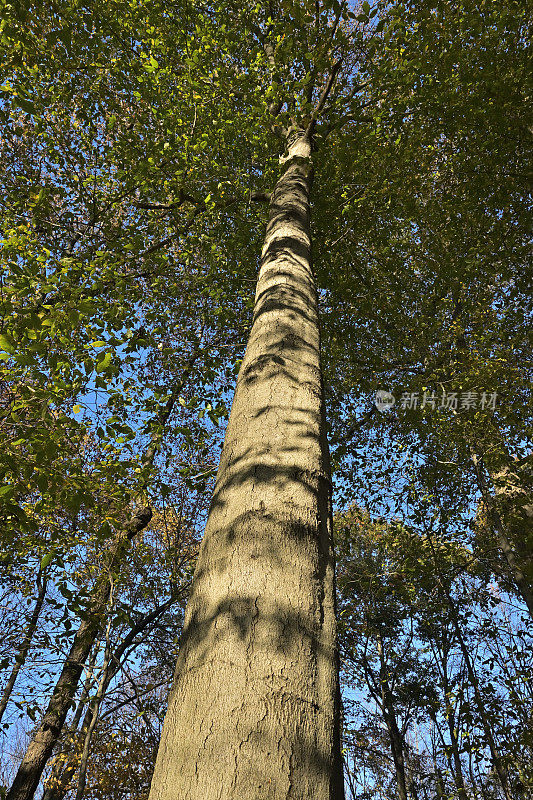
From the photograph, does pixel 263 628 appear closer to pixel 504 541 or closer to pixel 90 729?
pixel 90 729

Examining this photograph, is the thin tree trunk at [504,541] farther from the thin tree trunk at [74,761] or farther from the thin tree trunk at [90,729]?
the thin tree trunk at [90,729]

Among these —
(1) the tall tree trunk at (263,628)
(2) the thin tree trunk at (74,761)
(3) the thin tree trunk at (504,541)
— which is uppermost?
(3) the thin tree trunk at (504,541)

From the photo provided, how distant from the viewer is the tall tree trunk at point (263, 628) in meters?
0.85

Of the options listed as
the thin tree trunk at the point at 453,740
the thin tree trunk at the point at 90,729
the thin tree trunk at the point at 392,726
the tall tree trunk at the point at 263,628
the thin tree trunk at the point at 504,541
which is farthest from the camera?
the thin tree trunk at the point at 392,726

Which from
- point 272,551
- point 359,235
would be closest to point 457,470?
point 359,235

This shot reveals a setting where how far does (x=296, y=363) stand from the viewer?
1.99 meters

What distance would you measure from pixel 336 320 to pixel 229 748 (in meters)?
7.65

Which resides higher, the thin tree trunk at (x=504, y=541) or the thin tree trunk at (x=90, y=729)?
the thin tree trunk at (x=504, y=541)

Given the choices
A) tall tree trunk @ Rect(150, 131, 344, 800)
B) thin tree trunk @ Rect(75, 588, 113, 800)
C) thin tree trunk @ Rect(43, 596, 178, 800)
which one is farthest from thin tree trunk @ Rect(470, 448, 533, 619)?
tall tree trunk @ Rect(150, 131, 344, 800)

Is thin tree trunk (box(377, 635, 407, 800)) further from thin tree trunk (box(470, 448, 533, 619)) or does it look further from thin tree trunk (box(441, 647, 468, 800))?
thin tree trunk (box(470, 448, 533, 619))

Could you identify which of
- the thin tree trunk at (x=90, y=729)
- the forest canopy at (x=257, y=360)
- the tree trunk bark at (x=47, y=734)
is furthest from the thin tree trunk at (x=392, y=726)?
the thin tree trunk at (x=90, y=729)

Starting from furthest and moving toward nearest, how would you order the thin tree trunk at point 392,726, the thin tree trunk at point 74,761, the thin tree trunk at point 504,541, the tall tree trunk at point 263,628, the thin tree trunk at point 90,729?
the thin tree trunk at point 392,726 → the thin tree trunk at point 74,761 → the thin tree trunk at point 504,541 → the thin tree trunk at point 90,729 → the tall tree trunk at point 263,628

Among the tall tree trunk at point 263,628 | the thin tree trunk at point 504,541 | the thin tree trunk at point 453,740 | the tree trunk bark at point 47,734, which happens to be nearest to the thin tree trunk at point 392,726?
the thin tree trunk at point 453,740

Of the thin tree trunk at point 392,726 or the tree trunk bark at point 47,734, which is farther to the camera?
the thin tree trunk at point 392,726
